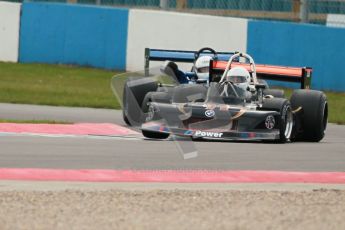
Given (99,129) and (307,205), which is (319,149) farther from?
(307,205)

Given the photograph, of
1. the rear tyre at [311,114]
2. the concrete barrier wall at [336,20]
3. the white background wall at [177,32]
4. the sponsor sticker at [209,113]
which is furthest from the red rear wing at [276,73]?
the white background wall at [177,32]

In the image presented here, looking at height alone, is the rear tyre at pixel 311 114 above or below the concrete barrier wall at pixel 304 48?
below

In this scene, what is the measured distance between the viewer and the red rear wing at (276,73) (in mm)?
15438

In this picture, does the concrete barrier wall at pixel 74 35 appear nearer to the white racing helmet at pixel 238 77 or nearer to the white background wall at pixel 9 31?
the white background wall at pixel 9 31

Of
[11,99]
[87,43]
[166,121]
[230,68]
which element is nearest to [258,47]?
[87,43]

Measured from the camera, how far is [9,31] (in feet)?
82.3

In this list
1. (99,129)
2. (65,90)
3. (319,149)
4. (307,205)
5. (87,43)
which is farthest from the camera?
(87,43)

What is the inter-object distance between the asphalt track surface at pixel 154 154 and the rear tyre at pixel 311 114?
260 millimetres

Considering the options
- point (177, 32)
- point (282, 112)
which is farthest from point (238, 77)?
point (177, 32)

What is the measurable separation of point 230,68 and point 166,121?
1.82m

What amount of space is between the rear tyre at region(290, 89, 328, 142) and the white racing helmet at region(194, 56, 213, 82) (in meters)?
2.35

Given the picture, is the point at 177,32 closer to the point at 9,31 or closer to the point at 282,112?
the point at 9,31

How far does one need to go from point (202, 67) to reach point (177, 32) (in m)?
7.50

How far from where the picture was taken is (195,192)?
29.5 feet
